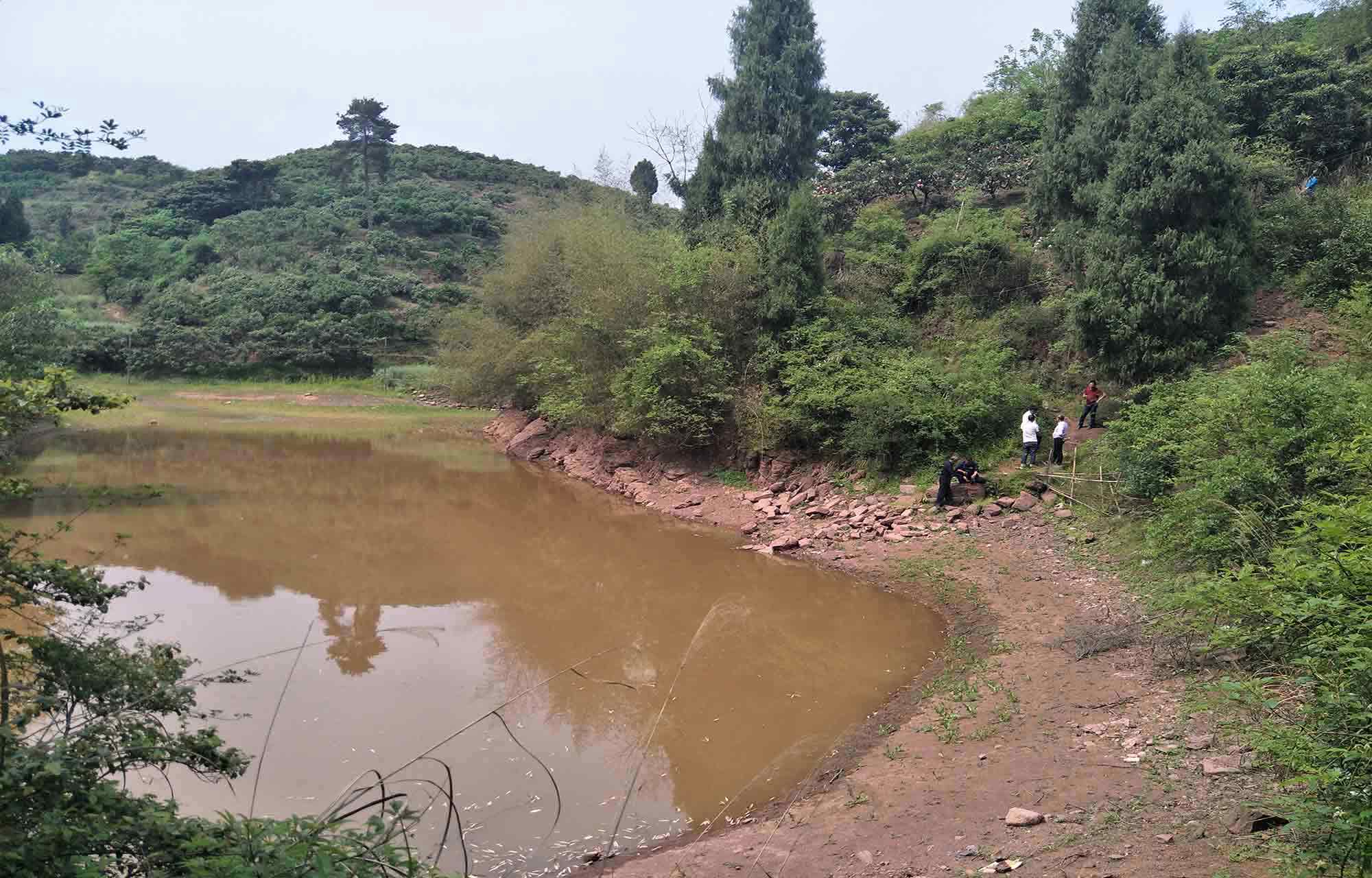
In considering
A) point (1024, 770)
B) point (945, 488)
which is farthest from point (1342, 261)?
point (1024, 770)

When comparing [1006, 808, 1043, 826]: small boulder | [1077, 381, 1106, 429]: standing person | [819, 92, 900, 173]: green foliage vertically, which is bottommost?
[1006, 808, 1043, 826]: small boulder

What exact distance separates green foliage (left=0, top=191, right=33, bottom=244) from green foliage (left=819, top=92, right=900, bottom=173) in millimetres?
47553

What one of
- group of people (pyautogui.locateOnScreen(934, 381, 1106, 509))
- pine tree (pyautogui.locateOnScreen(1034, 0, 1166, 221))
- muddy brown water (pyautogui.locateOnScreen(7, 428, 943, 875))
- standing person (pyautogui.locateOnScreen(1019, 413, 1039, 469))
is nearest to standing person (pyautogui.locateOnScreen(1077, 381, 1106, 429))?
group of people (pyautogui.locateOnScreen(934, 381, 1106, 509))

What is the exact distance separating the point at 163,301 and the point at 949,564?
46.5 m

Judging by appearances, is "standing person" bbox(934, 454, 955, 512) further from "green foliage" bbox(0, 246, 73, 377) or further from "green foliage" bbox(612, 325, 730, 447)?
"green foliage" bbox(0, 246, 73, 377)

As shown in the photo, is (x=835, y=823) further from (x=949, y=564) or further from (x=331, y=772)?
(x=949, y=564)

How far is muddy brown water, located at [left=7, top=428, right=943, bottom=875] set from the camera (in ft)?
24.0

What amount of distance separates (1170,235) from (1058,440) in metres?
4.84

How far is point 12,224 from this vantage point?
1994 inches

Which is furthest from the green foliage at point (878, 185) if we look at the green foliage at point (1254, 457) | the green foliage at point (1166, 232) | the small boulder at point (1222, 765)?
the small boulder at point (1222, 765)

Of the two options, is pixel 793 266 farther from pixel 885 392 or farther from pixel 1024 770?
pixel 1024 770

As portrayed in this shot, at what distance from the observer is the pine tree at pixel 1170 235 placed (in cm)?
1636

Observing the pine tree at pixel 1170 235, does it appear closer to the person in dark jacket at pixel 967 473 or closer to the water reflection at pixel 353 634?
the person in dark jacket at pixel 967 473

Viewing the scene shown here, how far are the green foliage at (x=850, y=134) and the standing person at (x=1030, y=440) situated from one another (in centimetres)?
2107
